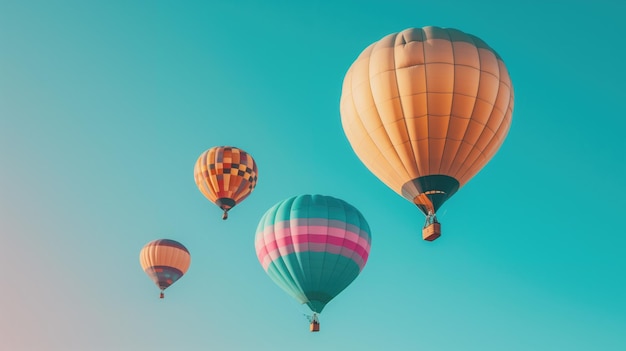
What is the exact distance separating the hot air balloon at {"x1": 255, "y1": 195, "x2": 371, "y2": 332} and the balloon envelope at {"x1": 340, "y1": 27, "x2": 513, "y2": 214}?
6299mm

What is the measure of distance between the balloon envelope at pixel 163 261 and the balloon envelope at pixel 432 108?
1853 cm

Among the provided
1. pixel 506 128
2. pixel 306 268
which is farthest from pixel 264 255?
pixel 506 128

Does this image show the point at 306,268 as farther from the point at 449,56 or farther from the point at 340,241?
the point at 449,56

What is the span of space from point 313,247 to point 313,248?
0.04 meters

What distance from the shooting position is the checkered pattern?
32906mm

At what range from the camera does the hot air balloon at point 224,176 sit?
32.9 metres

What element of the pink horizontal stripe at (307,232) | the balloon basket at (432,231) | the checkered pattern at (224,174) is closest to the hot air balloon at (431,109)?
the balloon basket at (432,231)

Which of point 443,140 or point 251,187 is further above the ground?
point 251,187

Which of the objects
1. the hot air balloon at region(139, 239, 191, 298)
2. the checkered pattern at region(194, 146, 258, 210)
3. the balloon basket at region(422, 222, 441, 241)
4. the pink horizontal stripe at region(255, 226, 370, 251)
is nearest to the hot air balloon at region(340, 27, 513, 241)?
the balloon basket at region(422, 222, 441, 241)

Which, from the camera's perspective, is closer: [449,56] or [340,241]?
[449,56]

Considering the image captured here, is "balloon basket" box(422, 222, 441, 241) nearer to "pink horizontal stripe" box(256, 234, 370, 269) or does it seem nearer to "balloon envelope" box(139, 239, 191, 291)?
"pink horizontal stripe" box(256, 234, 370, 269)

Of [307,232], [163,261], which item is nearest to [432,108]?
[307,232]

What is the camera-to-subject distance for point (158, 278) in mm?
36938

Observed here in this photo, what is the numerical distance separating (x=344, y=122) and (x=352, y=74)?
1.49 m
